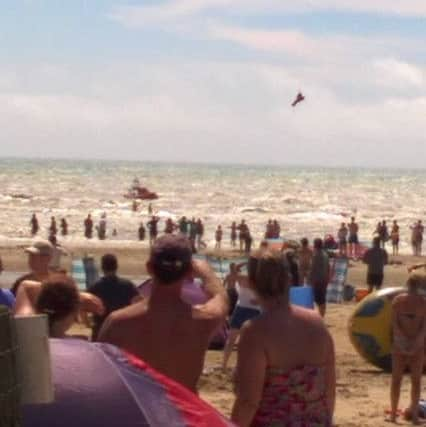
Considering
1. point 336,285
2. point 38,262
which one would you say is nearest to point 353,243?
point 336,285

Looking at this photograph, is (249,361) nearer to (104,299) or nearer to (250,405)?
(250,405)

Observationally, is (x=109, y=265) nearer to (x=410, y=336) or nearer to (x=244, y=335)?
(x=410, y=336)

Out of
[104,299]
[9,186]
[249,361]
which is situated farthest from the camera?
[9,186]

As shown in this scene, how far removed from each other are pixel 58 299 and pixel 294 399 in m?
1.01

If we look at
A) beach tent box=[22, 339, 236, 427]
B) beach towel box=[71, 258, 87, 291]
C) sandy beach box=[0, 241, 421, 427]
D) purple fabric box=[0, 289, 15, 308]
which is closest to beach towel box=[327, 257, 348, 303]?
sandy beach box=[0, 241, 421, 427]

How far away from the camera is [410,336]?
33.7ft

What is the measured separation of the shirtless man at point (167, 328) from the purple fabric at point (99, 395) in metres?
0.57

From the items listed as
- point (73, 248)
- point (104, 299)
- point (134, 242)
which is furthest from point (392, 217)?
point (104, 299)

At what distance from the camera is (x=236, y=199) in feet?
316

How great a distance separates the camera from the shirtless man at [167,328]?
530 cm

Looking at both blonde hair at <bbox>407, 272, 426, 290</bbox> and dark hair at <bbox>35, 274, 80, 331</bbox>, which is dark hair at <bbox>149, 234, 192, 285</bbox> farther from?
blonde hair at <bbox>407, 272, 426, 290</bbox>

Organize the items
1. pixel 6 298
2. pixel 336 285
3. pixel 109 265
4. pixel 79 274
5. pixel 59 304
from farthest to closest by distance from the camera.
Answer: pixel 79 274 < pixel 336 285 < pixel 109 265 < pixel 6 298 < pixel 59 304

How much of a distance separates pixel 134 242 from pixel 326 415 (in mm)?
42838

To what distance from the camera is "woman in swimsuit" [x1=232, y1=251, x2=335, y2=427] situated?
17.3 feet
